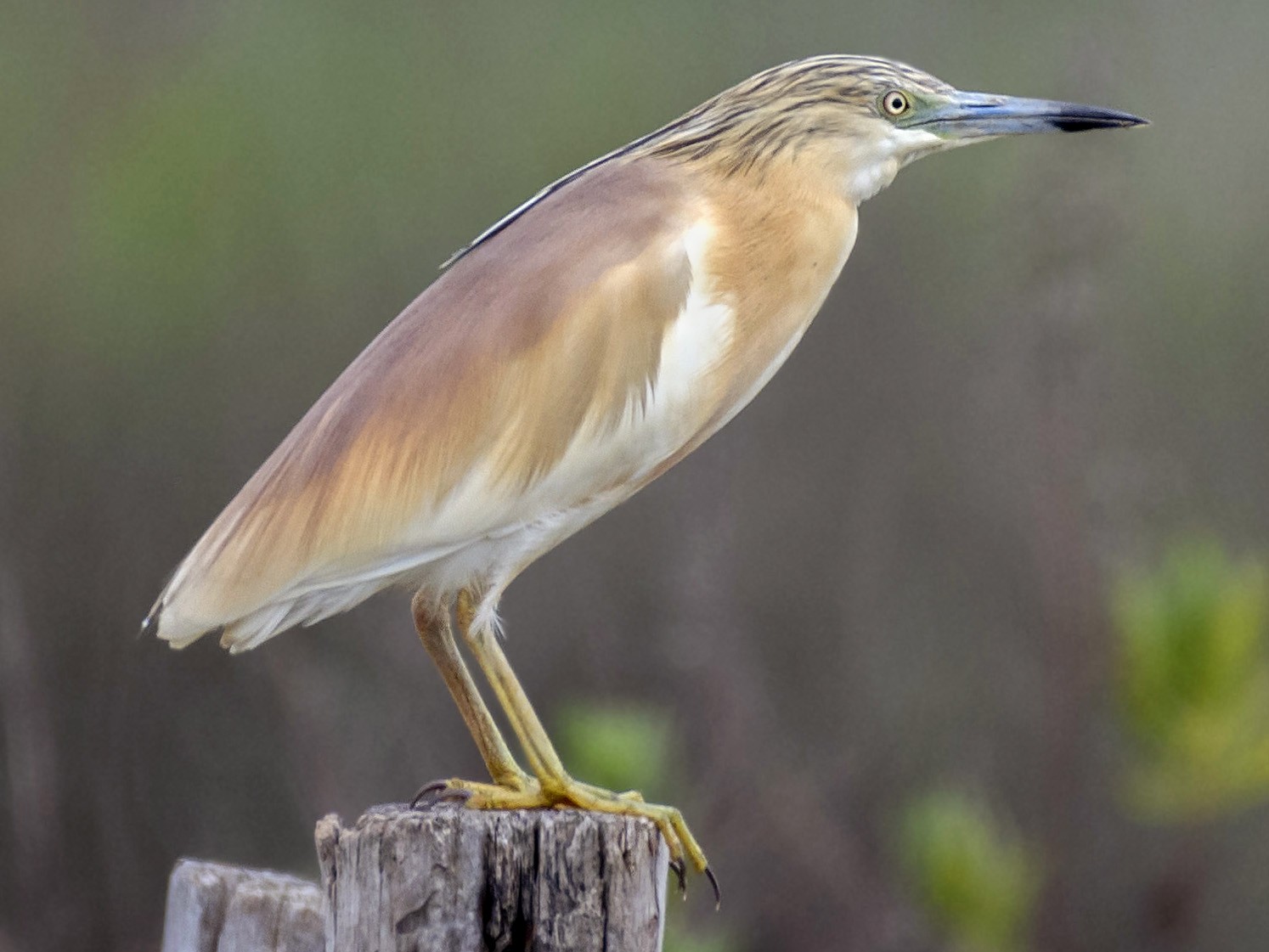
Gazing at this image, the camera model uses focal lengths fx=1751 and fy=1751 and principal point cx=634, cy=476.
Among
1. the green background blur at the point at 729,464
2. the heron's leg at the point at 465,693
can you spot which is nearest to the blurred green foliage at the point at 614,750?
the green background blur at the point at 729,464

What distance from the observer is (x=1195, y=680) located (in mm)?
4348

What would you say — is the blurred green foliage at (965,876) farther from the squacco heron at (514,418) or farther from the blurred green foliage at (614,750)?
the squacco heron at (514,418)

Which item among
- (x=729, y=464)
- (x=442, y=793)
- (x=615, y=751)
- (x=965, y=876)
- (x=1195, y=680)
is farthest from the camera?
(x=729, y=464)

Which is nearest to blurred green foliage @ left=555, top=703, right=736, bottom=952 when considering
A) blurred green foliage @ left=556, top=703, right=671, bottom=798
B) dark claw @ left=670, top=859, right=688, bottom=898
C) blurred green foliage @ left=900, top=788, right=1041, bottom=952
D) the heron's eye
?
blurred green foliage @ left=556, top=703, right=671, bottom=798

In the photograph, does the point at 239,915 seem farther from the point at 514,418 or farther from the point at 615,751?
the point at 615,751

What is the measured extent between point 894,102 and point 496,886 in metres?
1.41

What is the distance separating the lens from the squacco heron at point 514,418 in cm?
259

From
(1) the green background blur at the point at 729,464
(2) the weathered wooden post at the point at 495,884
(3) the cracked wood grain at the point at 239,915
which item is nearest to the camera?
(2) the weathered wooden post at the point at 495,884

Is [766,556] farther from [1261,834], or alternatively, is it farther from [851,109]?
[851,109]

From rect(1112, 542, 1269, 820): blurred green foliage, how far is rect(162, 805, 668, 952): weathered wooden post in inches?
95.6

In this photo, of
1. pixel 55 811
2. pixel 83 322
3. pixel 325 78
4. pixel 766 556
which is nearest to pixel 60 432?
pixel 83 322

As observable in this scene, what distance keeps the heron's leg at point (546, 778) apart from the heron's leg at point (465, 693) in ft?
0.23

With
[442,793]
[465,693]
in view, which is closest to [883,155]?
[465,693]

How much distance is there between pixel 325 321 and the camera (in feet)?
19.4
